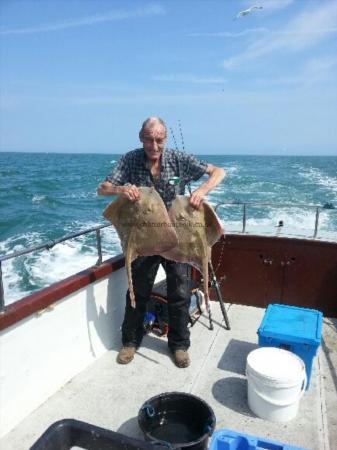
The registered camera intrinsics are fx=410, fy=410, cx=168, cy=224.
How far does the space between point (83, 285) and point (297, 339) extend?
2049mm

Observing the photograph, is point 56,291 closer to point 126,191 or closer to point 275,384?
point 126,191

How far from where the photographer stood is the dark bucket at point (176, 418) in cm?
304

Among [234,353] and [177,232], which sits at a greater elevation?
[177,232]

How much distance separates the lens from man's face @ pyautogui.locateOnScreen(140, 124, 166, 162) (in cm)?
371

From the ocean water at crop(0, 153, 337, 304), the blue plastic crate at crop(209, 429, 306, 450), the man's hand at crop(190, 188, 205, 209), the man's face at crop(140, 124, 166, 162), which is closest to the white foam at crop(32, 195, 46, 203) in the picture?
the ocean water at crop(0, 153, 337, 304)

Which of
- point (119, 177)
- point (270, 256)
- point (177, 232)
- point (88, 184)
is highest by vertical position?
point (119, 177)

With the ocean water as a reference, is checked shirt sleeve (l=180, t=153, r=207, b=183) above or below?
above

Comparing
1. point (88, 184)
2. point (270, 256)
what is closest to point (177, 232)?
point (270, 256)

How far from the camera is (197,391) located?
3834 millimetres

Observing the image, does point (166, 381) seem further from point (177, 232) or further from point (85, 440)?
point (85, 440)

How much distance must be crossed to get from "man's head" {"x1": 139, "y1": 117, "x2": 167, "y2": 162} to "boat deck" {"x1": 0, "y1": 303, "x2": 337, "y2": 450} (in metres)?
2.17

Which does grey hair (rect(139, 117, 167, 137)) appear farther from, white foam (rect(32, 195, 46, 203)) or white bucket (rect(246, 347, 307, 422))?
white foam (rect(32, 195, 46, 203))

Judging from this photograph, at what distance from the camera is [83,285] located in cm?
397

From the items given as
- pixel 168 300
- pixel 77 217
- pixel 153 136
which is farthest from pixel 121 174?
pixel 77 217
